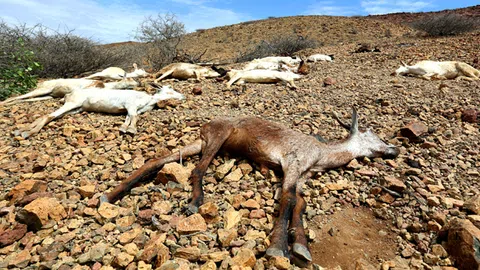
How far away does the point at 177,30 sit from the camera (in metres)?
11.3

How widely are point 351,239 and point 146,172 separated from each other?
6.20 ft

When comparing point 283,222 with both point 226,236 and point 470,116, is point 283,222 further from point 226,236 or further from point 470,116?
point 470,116

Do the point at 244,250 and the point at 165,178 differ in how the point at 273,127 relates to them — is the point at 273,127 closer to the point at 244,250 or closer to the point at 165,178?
the point at 165,178

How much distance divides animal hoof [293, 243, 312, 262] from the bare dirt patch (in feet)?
0.37

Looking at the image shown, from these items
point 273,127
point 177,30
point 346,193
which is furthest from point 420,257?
point 177,30

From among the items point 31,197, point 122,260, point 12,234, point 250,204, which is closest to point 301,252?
point 250,204

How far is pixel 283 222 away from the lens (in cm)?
213

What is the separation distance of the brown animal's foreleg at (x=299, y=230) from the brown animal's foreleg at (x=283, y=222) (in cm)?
5

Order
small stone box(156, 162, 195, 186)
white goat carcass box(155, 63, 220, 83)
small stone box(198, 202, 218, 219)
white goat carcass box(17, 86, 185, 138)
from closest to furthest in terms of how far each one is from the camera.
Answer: small stone box(198, 202, 218, 219) → small stone box(156, 162, 195, 186) → white goat carcass box(17, 86, 185, 138) → white goat carcass box(155, 63, 220, 83)

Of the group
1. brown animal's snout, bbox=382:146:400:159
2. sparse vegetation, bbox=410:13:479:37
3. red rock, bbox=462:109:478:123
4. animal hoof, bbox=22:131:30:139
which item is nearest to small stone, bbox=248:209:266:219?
brown animal's snout, bbox=382:146:400:159

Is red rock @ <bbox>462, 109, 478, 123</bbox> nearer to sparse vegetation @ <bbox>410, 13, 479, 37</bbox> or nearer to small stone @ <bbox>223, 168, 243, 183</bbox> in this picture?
small stone @ <bbox>223, 168, 243, 183</bbox>

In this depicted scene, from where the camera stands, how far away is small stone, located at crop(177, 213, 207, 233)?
2041mm

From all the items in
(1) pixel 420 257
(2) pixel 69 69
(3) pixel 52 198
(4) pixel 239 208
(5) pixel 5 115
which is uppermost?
(2) pixel 69 69

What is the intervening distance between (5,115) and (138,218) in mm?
3714
